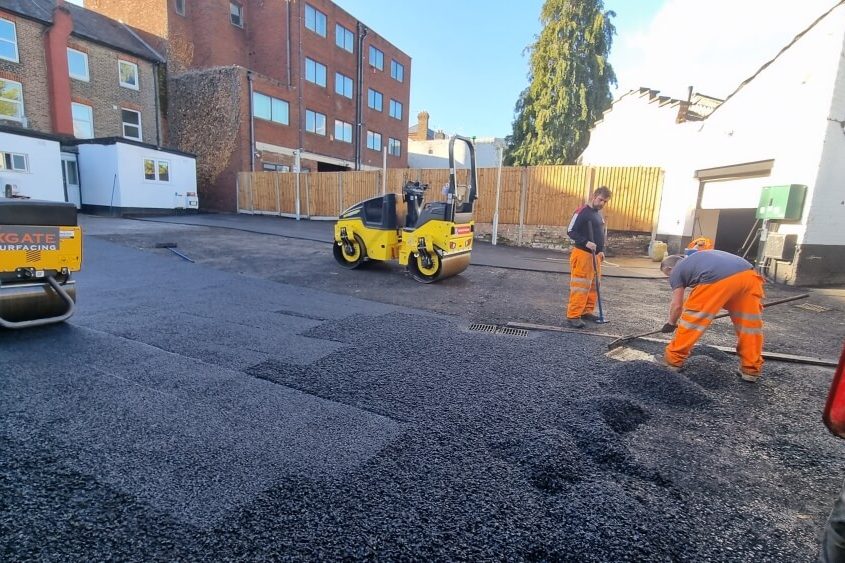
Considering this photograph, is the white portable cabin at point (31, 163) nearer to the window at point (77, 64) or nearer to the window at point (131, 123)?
the window at point (77, 64)

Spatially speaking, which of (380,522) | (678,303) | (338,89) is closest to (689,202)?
(678,303)

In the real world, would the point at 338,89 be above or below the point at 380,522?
above

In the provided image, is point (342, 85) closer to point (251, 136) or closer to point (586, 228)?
point (251, 136)

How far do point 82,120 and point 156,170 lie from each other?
496 centimetres

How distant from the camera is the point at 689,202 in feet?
35.8

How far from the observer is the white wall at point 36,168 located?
14547 millimetres

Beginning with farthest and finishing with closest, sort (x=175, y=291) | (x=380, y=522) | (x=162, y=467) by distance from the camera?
(x=175, y=291)
(x=162, y=467)
(x=380, y=522)

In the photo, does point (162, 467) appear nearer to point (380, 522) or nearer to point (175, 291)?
point (380, 522)

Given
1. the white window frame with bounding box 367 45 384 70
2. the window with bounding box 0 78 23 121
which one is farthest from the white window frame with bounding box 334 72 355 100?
the window with bounding box 0 78 23 121

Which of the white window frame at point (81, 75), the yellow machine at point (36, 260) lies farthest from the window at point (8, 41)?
the yellow machine at point (36, 260)

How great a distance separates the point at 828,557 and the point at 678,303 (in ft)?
10.6

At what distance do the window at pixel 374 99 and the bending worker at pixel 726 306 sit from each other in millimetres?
30189

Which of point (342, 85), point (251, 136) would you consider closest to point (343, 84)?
point (342, 85)

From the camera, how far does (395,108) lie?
109 ft
